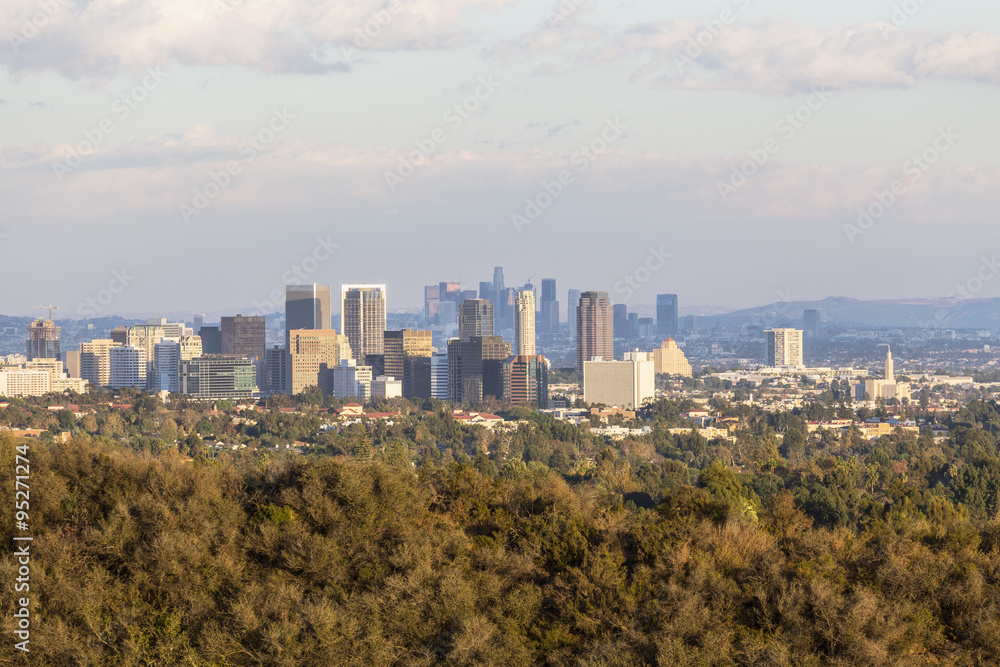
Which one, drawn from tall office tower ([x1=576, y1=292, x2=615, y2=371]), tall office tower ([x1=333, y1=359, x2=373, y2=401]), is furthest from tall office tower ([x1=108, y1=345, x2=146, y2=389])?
tall office tower ([x1=576, y1=292, x2=615, y2=371])

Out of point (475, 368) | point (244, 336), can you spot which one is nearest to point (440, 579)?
point (475, 368)

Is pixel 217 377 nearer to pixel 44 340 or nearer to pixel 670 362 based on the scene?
pixel 44 340

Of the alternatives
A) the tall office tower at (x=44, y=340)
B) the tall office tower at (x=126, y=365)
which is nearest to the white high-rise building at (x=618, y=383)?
the tall office tower at (x=126, y=365)

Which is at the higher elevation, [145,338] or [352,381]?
[145,338]

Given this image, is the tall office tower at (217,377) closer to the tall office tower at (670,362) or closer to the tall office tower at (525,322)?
the tall office tower at (525,322)

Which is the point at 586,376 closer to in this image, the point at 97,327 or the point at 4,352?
the point at 4,352
